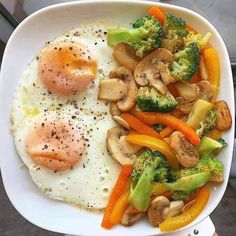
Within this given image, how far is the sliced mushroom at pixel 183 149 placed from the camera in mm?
1753

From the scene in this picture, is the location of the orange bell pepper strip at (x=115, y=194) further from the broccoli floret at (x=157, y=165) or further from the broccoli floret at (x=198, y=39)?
the broccoli floret at (x=198, y=39)

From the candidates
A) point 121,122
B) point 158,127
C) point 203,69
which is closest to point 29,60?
point 121,122

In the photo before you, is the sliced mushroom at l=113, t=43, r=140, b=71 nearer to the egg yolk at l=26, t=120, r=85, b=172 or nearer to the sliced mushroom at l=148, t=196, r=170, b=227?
the egg yolk at l=26, t=120, r=85, b=172

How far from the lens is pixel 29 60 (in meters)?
1.91

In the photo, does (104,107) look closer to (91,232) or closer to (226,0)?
(91,232)

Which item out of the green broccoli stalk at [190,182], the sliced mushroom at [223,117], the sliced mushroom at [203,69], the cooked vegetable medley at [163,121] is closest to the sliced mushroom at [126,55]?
the cooked vegetable medley at [163,121]

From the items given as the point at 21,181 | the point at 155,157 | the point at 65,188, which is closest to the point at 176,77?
the point at 155,157

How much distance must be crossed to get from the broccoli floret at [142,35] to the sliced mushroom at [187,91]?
16 cm

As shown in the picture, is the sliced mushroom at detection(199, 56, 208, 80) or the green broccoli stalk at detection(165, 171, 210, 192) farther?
the sliced mushroom at detection(199, 56, 208, 80)

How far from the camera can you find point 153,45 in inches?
70.9

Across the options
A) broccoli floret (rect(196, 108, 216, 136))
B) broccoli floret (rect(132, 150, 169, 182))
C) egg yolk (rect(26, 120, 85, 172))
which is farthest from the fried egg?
broccoli floret (rect(196, 108, 216, 136))

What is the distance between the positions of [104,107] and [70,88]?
146 millimetres

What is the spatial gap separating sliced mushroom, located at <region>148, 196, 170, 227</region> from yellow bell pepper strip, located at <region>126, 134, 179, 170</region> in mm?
137

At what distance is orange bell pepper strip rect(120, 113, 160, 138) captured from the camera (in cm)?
182
